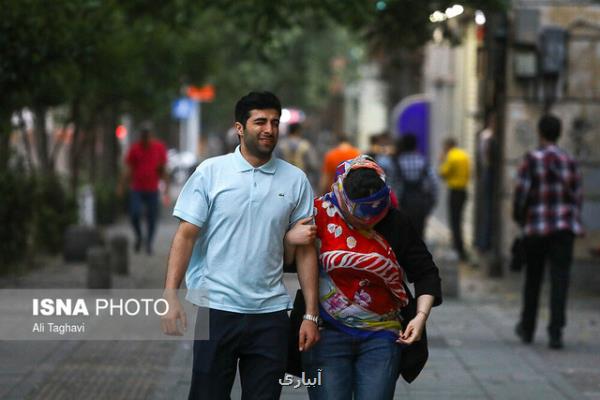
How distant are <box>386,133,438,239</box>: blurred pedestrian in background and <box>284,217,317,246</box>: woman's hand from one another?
1074cm

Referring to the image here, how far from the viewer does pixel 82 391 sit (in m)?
8.09

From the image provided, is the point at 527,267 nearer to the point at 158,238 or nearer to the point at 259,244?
the point at 259,244

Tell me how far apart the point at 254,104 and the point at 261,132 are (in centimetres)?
12

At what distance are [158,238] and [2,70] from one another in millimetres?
11101

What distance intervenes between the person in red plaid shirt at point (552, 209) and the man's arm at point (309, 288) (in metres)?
5.20

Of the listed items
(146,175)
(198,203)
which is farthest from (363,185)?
(146,175)

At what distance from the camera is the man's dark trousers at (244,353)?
5.27 m

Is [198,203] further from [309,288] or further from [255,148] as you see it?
[309,288]

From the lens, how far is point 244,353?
531 centimetres

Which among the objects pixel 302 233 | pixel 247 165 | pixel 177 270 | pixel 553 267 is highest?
pixel 247 165

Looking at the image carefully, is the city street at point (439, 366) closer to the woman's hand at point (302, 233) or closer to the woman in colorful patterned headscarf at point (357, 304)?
the woman in colorful patterned headscarf at point (357, 304)

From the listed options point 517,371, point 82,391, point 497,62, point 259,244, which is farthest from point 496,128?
point 259,244

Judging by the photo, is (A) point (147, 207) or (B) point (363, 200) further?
(A) point (147, 207)

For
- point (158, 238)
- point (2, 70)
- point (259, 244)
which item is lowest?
point (158, 238)
